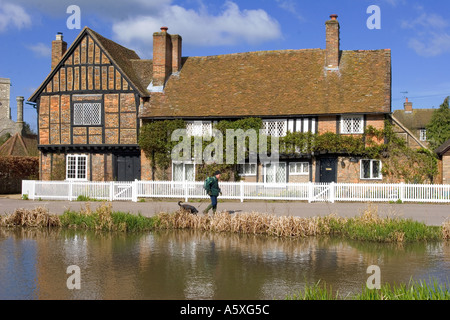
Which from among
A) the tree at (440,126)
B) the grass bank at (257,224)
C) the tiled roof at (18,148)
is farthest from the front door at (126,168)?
the tree at (440,126)

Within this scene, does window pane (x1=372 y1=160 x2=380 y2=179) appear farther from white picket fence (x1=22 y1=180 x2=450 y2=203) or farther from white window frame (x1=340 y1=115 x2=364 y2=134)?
white picket fence (x1=22 y1=180 x2=450 y2=203)

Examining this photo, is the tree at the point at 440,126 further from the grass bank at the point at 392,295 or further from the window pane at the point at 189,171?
the grass bank at the point at 392,295

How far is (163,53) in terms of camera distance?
27.8m

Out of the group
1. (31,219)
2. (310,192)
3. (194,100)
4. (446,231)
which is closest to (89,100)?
(194,100)

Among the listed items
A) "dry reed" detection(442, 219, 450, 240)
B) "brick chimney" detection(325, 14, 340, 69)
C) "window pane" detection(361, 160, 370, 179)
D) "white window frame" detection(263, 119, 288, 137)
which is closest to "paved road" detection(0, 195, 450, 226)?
"dry reed" detection(442, 219, 450, 240)

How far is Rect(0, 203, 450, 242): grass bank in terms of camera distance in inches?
524

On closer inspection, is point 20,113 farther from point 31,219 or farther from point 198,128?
point 31,219

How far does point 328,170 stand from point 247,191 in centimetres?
522

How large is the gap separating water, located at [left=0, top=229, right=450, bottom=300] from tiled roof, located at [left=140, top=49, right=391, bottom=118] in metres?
12.7

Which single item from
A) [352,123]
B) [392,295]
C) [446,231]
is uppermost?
[352,123]

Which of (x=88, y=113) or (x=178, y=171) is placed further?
(x=88, y=113)

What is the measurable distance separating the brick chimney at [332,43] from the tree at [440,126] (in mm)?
17372

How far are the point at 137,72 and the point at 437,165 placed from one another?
1785 centimetres
